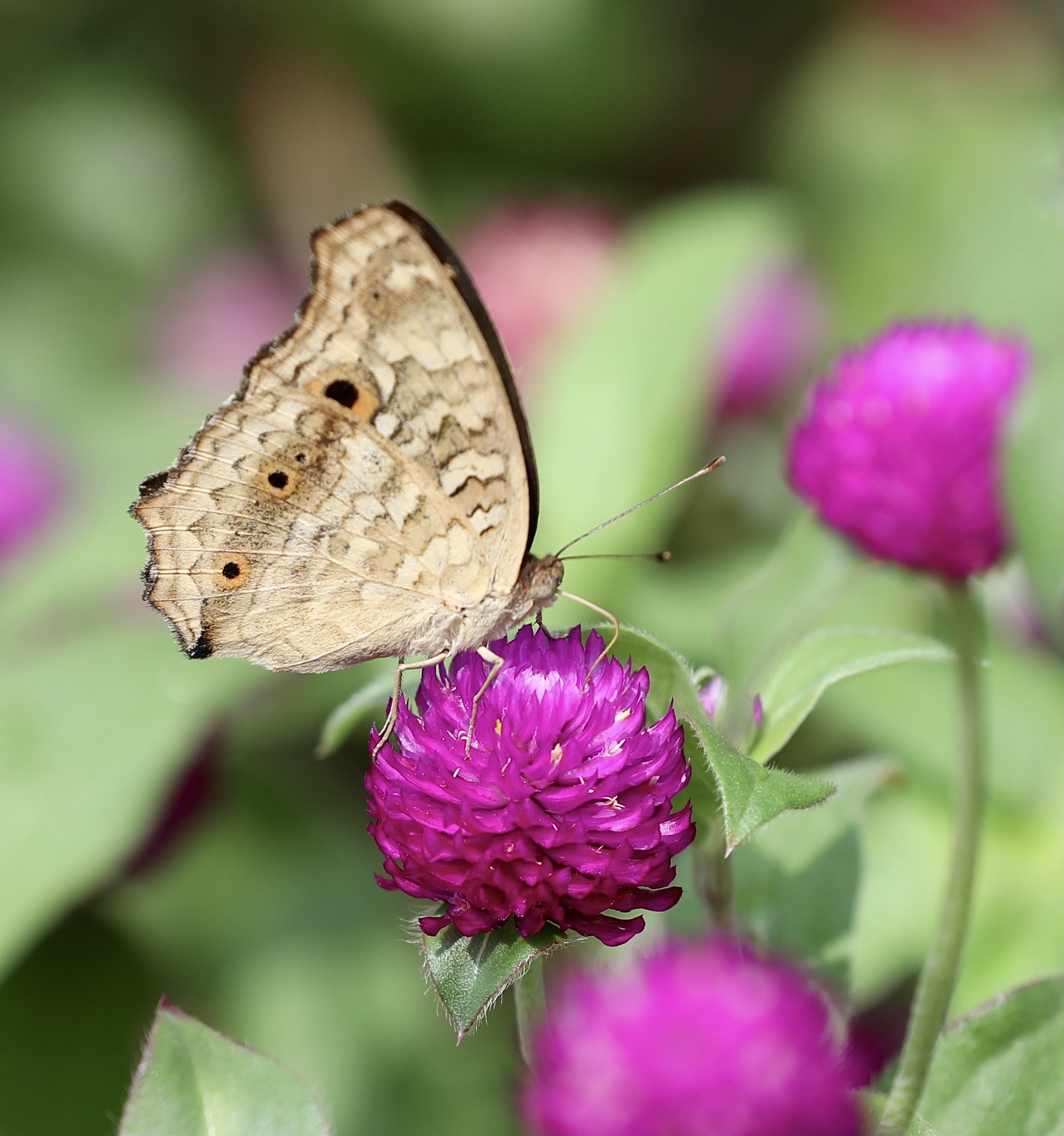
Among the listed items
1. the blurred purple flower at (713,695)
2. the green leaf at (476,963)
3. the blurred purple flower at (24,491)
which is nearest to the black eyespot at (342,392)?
the blurred purple flower at (713,695)

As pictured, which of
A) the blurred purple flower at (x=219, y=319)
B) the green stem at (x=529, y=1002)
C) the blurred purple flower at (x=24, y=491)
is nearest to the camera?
the green stem at (x=529, y=1002)

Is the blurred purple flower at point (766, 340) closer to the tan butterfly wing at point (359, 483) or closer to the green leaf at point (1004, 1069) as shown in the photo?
the tan butterfly wing at point (359, 483)

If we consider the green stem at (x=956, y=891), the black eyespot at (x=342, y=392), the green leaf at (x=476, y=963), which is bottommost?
the green stem at (x=956, y=891)

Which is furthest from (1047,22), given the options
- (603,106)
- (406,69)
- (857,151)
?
(406,69)

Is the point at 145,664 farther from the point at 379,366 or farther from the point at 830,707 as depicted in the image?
the point at 830,707

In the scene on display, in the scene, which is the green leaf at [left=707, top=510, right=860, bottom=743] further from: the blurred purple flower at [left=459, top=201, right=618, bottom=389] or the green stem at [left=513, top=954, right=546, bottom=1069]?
the blurred purple flower at [left=459, top=201, right=618, bottom=389]

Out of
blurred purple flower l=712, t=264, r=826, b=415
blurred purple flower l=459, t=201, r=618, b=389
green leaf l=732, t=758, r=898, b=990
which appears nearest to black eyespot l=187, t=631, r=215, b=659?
green leaf l=732, t=758, r=898, b=990
